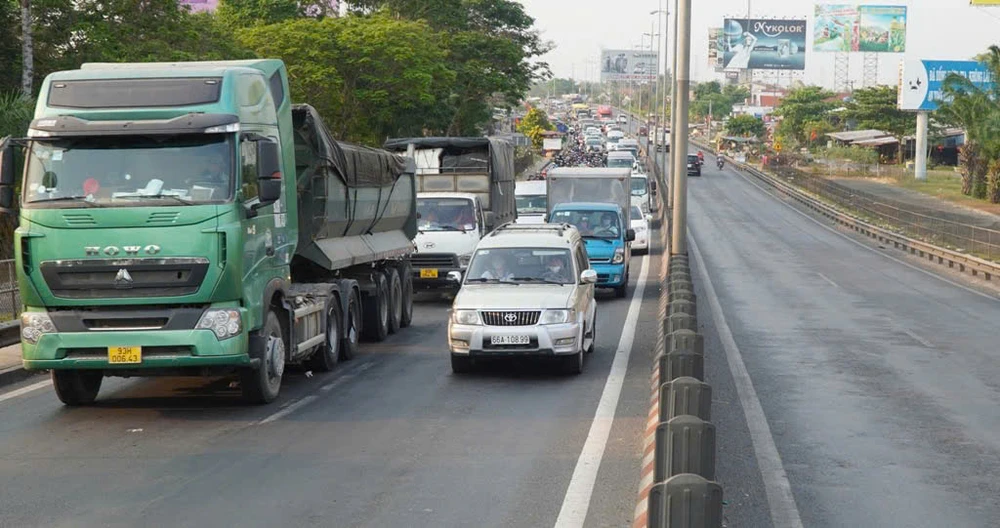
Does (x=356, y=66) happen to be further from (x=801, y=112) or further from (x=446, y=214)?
(x=801, y=112)

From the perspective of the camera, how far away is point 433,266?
2692 centimetres

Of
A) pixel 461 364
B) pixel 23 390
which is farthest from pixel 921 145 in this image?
pixel 23 390

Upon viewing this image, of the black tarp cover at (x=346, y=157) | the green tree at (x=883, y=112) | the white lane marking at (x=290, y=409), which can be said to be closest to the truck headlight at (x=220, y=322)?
the white lane marking at (x=290, y=409)

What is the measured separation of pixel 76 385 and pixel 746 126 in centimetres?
13963

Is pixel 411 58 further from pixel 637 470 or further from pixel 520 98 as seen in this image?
pixel 637 470

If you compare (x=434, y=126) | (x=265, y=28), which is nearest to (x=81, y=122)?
Answer: (x=265, y=28)

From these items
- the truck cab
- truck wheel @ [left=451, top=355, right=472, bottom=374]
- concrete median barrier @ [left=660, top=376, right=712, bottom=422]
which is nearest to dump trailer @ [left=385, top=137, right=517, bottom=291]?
the truck cab

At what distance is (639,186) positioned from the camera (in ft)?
181

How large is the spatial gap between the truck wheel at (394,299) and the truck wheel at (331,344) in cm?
385

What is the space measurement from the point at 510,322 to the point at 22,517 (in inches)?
319

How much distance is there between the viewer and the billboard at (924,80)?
81.2m

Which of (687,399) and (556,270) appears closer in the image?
(687,399)

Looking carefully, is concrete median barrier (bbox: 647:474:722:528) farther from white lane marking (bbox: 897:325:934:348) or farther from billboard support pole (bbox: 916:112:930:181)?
billboard support pole (bbox: 916:112:930:181)

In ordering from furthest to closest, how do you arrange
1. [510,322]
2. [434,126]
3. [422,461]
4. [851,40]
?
[851,40], [434,126], [510,322], [422,461]
